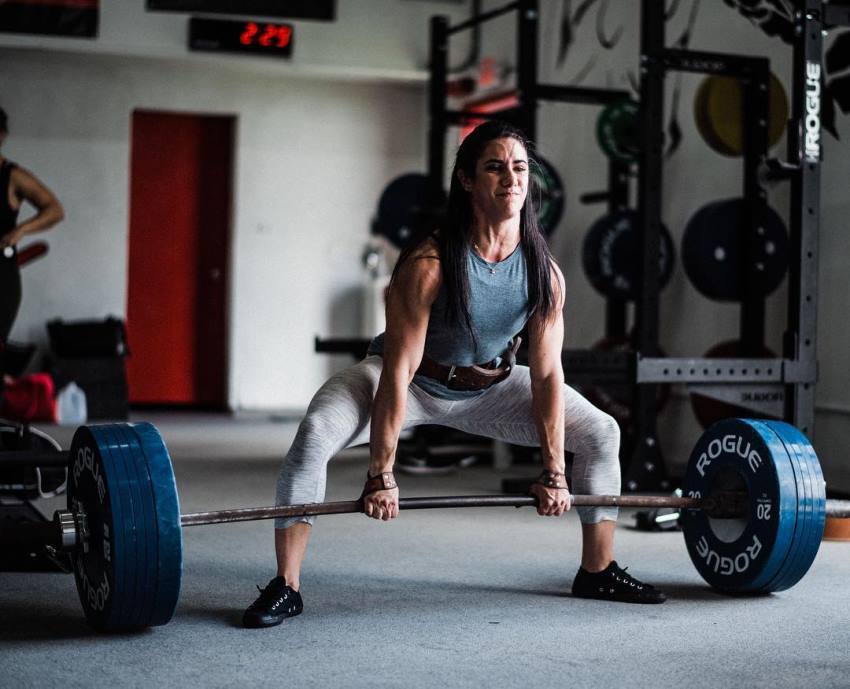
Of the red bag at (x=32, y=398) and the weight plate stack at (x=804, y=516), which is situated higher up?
the weight plate stack at (x=804, y=516)

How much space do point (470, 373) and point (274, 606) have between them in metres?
0.66

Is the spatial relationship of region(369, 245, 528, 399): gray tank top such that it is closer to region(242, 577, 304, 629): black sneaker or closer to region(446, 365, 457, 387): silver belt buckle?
region(446, 365, 457, 387): silver belt buckle

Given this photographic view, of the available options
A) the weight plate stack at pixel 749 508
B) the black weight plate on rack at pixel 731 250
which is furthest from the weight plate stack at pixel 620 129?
the weight plate stack at pixel 749 508

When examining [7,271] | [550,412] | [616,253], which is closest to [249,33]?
[616,253]

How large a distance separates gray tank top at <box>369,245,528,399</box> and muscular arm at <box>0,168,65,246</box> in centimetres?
226

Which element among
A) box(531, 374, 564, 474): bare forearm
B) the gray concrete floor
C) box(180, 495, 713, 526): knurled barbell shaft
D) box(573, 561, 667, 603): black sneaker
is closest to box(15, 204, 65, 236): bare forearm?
the gray concrete floor

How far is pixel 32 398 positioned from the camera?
743 centimetres

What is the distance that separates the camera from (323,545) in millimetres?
3457

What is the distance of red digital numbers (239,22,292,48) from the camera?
7.78 meters

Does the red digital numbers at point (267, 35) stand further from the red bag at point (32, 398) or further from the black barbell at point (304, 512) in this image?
the black barbell at point (304, 512)

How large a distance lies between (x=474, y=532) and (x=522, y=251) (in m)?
1.35

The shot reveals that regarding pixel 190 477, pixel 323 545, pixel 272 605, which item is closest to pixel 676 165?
pixel 190 477

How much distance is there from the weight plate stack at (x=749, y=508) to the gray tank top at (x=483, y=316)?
2.01 feet

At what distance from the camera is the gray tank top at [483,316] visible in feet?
8.45
